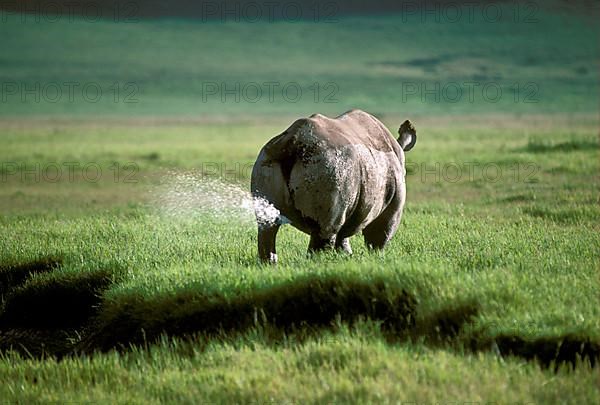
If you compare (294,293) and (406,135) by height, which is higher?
(406,135)

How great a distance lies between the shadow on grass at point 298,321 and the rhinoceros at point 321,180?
2.54ft

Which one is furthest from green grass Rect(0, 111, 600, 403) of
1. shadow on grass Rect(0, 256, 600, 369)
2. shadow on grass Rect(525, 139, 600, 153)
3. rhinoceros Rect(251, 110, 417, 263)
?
shadow on grass Rect(525, 139, 600, 153)

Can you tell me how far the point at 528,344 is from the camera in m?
7.04

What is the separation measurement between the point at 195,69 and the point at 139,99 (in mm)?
11023

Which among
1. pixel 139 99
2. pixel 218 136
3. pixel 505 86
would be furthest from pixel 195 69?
pixel 218 136

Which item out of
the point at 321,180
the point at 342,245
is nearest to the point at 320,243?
the point at 342,245

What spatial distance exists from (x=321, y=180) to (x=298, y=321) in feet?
3.86

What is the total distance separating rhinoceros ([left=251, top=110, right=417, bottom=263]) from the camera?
8414 mm

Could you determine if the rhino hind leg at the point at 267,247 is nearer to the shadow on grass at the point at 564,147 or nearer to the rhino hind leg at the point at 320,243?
the rhino hind leg at the point at 320,243

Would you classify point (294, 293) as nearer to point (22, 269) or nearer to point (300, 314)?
point (300, 314)

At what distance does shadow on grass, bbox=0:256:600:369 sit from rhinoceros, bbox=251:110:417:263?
30.5 inches

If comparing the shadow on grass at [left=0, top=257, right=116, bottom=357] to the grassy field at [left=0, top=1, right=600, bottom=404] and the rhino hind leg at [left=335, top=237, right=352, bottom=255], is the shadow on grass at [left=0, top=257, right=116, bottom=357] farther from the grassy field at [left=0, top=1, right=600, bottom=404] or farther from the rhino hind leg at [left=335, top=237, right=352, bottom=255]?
the rhino hind leg at [left=335, top=237, right=352, bottom=255]

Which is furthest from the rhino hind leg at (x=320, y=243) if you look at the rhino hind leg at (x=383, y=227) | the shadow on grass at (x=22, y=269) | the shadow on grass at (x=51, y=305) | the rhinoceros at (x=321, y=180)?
the shadow on grass at (x=22, y=269)

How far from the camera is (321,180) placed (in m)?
8.40
